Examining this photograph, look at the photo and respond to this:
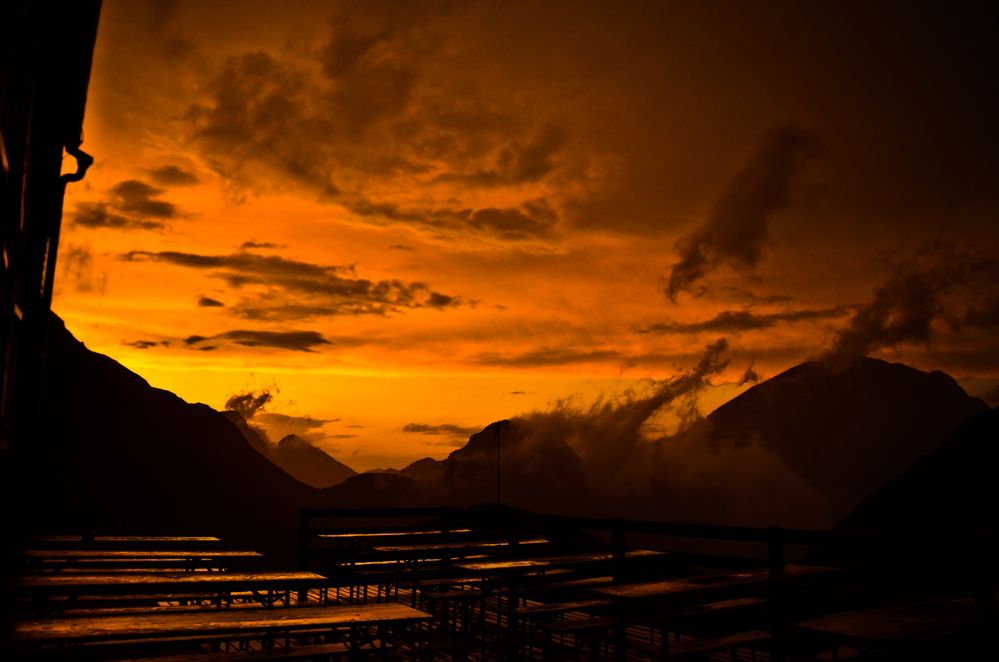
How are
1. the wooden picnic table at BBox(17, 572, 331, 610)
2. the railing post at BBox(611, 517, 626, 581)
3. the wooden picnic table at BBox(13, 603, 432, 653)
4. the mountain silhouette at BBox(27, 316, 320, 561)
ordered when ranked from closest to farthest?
the wooden picnic table at BBox(13, 603, 432, 653) → the wooden picnic table at BBox(17, 572, 331, 610) → the railing post at BBox(611, 517, 626, 581) → the mountain silhouette at BBox(27, 316, 320, 561)

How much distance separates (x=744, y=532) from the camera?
6.55m

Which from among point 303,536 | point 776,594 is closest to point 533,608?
A: point 776,594

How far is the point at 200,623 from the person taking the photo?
3951mm

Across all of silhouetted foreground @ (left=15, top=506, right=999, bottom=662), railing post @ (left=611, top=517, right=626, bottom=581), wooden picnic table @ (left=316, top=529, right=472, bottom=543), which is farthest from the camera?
wooden picnic table @ (left=316, top=529, right=472, bottom=543)

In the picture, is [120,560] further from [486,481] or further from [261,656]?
[486,481]

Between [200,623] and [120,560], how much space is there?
11.7ft

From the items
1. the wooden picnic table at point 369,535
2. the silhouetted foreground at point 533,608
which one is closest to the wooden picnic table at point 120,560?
the silhouetted foreground at point 533,608

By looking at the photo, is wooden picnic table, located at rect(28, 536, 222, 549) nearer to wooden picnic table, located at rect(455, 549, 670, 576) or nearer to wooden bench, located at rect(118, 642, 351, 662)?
wooden picnic table, located at rect(455, 549, 670, 576)

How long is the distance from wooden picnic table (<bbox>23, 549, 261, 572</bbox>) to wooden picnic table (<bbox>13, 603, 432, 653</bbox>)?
237cm

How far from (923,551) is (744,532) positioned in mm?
1578

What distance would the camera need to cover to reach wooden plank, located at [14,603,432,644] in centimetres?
350

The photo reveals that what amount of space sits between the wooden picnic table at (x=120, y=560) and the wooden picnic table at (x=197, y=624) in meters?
2.37

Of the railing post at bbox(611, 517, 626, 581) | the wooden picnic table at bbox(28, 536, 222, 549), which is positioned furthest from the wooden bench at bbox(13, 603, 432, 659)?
the wooden picnic table at bbox(28, 536, 222, 549)

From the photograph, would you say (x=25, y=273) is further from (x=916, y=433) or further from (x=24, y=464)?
(x=916, y=433)
